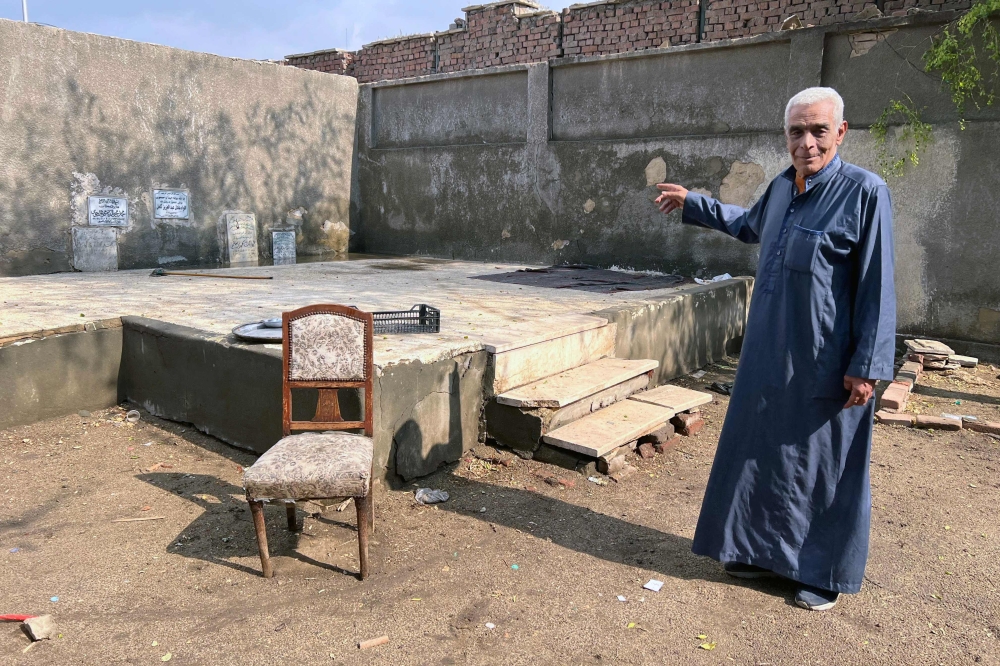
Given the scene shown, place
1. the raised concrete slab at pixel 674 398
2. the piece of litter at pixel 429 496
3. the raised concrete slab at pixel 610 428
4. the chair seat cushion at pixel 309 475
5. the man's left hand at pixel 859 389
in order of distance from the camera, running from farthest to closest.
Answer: the raised concrete slab at pixel 674 398 → the raised concrete slab at pixel 610 428 → the piece of litter at pixel 429 496 → the chair seat cushion at pixel 309 475 → the man's left hand at pixel 859 389

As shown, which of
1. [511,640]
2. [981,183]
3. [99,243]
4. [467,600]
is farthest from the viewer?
[99,243]

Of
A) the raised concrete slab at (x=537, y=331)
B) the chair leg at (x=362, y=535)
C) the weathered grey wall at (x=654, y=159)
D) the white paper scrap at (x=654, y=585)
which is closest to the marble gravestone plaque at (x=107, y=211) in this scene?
the weathered grey wall at (x=654, y=159)

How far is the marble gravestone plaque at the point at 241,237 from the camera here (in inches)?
413

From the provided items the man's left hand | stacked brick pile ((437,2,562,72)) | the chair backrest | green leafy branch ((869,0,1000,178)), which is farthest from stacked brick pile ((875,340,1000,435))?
stacked brick pile ((437,2,562,72))

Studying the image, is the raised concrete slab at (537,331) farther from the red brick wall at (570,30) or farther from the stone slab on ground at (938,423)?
the red brick wall at (570,30)

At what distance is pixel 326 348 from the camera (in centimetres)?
335

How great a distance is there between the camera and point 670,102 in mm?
9008

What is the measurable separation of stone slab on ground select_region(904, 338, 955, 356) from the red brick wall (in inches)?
158

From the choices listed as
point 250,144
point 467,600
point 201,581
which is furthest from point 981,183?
Answer: point 250,144

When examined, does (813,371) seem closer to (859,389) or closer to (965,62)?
(859,389)

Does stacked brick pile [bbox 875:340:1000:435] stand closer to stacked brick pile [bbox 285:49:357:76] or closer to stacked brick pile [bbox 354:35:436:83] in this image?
stacked brick pile [bbox 354:35:436:83]

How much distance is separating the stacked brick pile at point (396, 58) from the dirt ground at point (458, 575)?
10.8 metres

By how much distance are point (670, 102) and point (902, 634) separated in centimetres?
743

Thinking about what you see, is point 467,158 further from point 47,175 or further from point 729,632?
point 729,632
